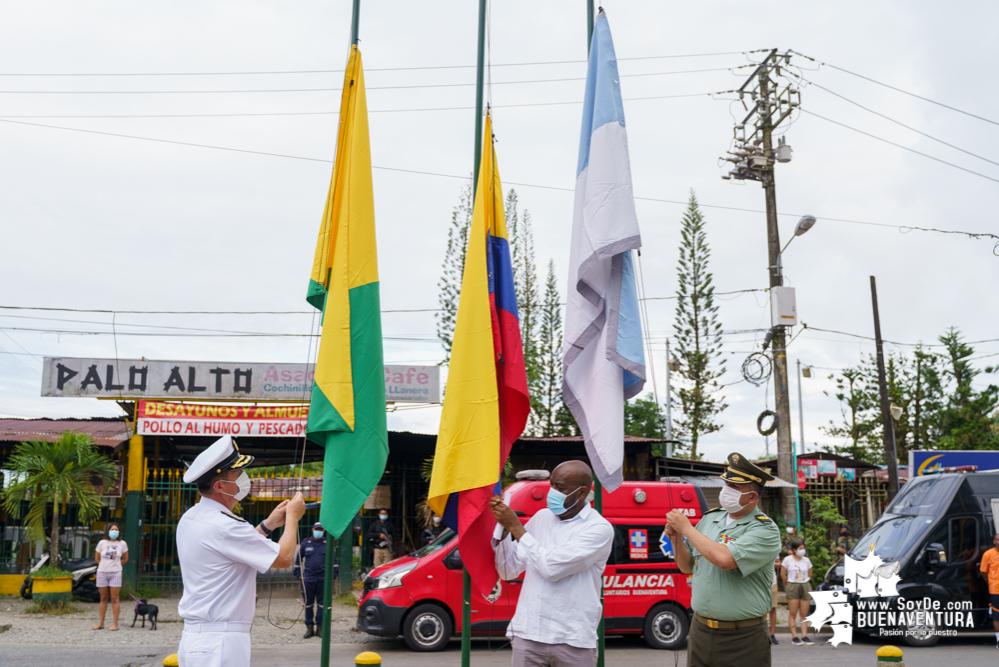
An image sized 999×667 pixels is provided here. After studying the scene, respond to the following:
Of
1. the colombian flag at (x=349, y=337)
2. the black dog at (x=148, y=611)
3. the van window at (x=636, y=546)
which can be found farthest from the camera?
the black dog at (x=148, y=611)

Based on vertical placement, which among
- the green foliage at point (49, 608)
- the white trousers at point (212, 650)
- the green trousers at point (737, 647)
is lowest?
the green foliage at point (49, 608)

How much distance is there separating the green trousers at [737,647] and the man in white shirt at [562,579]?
2.42ft

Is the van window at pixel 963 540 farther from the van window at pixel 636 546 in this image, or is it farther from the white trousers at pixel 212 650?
the white trousers at pixel 212 650

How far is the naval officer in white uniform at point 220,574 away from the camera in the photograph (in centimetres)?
394

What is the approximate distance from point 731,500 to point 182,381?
17479 mm

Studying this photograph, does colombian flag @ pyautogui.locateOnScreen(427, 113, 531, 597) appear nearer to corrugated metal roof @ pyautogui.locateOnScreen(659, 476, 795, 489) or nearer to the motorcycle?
corrugated metal roof @ pyautogui.locateOnScreen(659, 476, 795, 489)

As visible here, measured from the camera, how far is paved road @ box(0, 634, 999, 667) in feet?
36.2

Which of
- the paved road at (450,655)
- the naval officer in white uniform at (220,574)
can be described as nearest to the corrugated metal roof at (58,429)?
the paved road at (450,655)

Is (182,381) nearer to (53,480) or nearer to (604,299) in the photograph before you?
(53,480)

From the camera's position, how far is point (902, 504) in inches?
571

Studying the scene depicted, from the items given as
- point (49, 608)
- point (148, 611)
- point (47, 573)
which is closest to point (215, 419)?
point (47, 573)

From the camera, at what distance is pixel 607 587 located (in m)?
11.9

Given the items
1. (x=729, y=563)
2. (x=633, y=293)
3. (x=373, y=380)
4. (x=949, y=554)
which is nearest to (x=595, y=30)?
(x=633, y=293)

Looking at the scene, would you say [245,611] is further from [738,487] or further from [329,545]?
[738,487]
